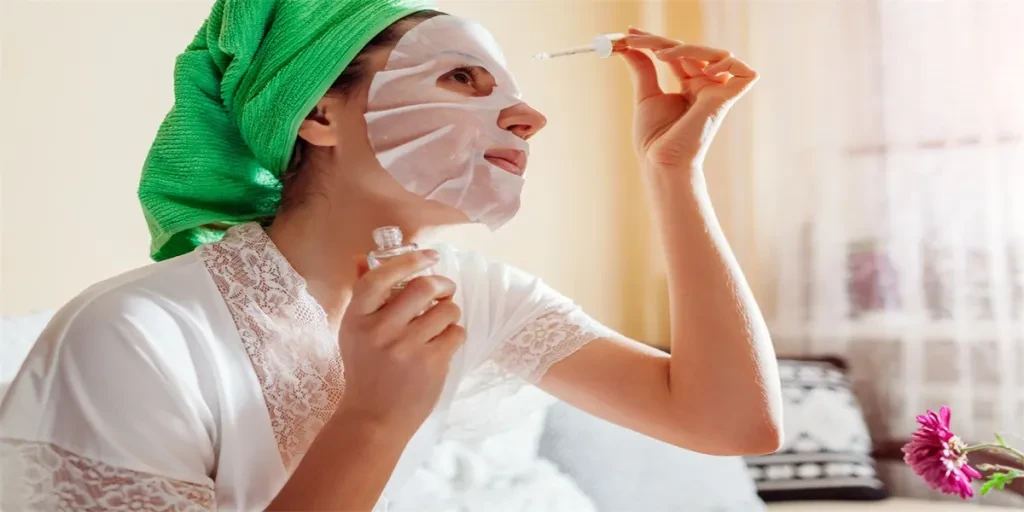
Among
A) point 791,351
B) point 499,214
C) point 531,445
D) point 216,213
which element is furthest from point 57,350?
point 791,351

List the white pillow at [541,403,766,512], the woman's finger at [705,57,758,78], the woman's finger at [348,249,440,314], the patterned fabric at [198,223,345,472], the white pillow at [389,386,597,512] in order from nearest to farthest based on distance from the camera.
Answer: the woman's finger at [348,249,440,314] < the patterned fabric at [198,223,345,472] < the woman's finger at [705,57,758,78] < the white pillow at [389,386,597,512] < the white pillow at [541,403,766,512]

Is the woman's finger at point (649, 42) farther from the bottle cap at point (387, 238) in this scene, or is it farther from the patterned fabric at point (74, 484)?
the patterned fabric at point (74, 484)

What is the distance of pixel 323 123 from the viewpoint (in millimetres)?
942

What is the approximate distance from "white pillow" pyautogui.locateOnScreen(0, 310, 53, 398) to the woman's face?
1.68 ft

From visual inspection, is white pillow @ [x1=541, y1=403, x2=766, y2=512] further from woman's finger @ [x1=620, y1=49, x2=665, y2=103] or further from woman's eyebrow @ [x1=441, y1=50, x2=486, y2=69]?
woman's eyebrow @ [x1=441, y1=50, x2=486, y2=69]

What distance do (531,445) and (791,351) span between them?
101cm

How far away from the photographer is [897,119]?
7.18ft

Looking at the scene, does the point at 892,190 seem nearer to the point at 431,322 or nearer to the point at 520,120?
the point at 520,120

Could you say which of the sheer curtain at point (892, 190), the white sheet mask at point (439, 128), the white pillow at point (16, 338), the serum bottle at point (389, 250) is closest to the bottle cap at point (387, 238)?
the serum bottle at point (389, 250)

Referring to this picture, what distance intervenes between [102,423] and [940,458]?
2.75 ft

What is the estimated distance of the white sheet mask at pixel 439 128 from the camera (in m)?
0.91

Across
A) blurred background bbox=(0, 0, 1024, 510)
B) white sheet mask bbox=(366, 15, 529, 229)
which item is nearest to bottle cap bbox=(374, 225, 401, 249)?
white sheet mask bbox=(366, 15, 529, 229)

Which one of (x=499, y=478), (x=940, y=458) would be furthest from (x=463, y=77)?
(x=499, y=478)

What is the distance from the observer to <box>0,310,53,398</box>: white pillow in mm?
1040
